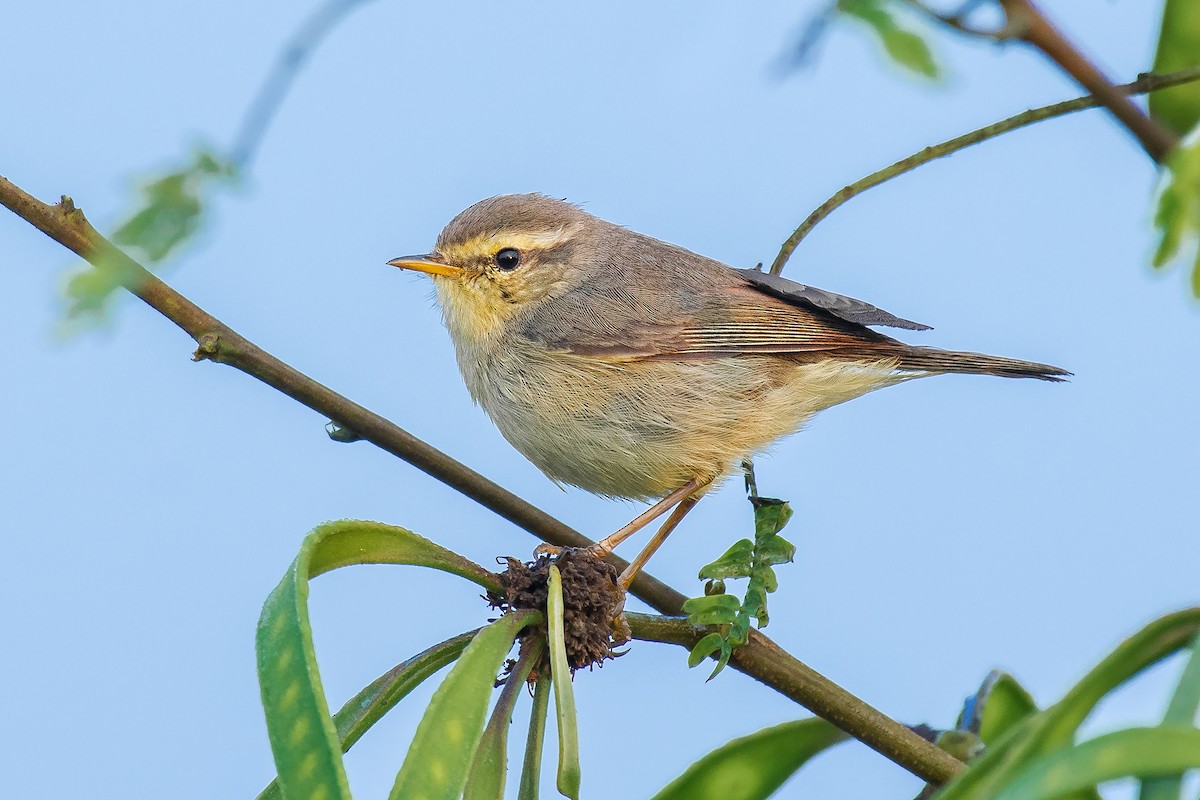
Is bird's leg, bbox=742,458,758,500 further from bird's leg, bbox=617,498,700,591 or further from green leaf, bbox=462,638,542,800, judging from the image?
green leaf, bbox=462,638,542,800

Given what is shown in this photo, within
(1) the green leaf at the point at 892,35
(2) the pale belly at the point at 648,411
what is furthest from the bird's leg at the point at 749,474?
(1) the green leaf at the point at 892,35

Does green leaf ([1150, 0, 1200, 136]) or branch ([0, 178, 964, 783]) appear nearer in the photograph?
green leaf ([1150, 0, 1200, 136])

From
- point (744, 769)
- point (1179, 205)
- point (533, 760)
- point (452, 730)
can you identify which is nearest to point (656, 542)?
point (744, 769)

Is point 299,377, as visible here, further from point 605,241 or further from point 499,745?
point 605,241

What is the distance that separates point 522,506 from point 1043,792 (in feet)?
5.83

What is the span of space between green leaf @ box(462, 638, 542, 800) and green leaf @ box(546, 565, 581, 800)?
111 mm

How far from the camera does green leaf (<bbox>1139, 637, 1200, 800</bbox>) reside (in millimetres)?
1292

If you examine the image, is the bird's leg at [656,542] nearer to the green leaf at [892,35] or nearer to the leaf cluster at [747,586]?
the leaf cluster at [747,586]

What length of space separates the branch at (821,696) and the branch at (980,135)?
929mm

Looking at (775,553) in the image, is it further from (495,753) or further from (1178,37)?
(1178,37)

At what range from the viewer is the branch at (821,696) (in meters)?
2.43

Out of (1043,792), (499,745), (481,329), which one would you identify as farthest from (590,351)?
(1043,792)

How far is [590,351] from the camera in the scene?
160 inches

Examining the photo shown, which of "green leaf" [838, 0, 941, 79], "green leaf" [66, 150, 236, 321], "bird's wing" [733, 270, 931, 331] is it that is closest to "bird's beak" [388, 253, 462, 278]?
"bird's wing" [733, 270, 931, 331]
